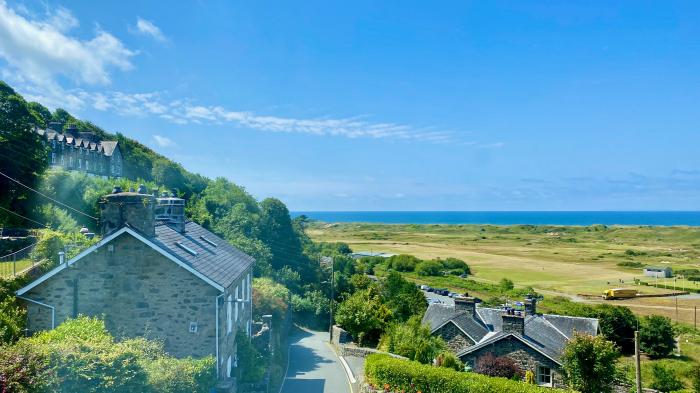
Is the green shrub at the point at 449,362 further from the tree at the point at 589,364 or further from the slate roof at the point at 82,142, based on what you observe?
the slate roof at the point at 82,142

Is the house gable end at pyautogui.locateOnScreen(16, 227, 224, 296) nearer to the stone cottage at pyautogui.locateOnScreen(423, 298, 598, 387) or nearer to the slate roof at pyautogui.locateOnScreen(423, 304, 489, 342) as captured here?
the stone cottage at pyautogui.locateOnScreen(423, 298, 598, 387)

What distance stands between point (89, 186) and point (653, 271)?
365ft

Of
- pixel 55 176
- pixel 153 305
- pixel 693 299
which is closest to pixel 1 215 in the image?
pixel 55 176

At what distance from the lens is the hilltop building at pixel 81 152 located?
6119 centimetres

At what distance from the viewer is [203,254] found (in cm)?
2267

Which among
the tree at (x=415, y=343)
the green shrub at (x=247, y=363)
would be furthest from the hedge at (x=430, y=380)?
the green shrub at (x=247, y=363)

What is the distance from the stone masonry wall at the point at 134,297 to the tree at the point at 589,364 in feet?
61.8

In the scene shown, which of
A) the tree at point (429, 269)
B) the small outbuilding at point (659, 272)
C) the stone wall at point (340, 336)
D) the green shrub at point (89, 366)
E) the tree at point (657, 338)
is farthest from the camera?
the tree at point (429, 269)

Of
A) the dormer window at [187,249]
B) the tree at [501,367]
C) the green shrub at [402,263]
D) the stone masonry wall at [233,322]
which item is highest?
the dormer window at [187,249]

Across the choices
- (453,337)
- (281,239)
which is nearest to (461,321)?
(453,337)

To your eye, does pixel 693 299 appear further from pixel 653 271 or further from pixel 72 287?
pixel 72 287

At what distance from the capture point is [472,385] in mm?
22453

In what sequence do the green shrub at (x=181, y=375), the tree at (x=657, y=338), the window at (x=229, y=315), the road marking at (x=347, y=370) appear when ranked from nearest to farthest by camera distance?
the green shrub at (x=181, y=375)
the window at (x=229, y=315)
the road marking at (x=347, y=370)
the tree at (x=657, y=338)

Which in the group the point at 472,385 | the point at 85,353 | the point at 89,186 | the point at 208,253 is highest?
the point at 89,186
